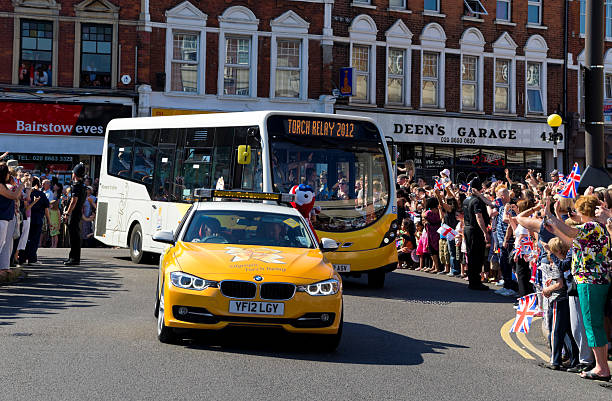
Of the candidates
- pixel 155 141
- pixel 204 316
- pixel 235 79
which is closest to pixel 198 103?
pixel 235 79

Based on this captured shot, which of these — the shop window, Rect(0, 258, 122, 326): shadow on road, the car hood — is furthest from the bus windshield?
the shop window

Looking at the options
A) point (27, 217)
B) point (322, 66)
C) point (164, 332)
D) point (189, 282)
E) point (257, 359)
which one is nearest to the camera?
point (257, 359)

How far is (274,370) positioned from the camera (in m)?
7.96

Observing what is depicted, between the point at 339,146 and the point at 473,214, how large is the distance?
272 centimetres

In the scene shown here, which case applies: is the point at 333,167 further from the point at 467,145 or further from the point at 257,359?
the point at 467,145

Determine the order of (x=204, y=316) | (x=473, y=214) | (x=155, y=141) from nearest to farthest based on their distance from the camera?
1. (x=204, y=316)
2. (x=473, y=214)
3. (x=155, y=141)

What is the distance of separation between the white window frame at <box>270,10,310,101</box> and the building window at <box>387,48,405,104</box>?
3500 millimetres

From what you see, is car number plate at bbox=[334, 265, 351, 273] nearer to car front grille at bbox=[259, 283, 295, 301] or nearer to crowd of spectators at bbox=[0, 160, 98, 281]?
crowd of spectators at bbox=[0, 160, 98, 281]

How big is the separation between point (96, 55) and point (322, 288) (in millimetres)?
22764

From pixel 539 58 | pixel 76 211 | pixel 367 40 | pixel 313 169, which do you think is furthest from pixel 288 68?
pixel 313 169

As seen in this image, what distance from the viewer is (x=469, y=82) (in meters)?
35.1

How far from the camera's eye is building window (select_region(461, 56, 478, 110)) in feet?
115

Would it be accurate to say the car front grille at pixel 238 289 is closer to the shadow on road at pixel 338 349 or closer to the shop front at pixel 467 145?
the shadow on road at pixel 338 349

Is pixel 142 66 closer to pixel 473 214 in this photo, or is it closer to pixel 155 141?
pixel 155 141
